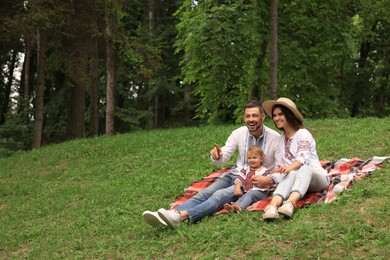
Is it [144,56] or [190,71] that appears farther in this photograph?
[190,71]

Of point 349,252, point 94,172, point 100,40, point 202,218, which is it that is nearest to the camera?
point 349,252

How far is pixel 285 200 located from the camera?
5.95 metres

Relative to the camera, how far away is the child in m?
6.40

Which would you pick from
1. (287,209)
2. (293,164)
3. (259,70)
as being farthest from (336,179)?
(259,70)

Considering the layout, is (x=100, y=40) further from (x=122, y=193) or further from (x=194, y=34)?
(x=122, y=193)

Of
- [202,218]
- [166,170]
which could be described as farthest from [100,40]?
[202,218]

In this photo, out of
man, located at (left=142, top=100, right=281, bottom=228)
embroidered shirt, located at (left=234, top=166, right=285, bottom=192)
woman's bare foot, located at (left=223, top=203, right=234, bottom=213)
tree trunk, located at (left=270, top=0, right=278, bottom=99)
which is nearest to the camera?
man, located at (left=142, top=100, right=281, bottom=228)

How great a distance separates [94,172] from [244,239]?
23.5 ft

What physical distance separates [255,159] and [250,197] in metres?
Result: 0.56

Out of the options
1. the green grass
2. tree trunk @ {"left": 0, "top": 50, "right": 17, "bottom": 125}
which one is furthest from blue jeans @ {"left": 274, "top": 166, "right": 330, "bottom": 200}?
tree trunk @ {"left": 0, "top": 50, "right": 17, "bottom": 125}

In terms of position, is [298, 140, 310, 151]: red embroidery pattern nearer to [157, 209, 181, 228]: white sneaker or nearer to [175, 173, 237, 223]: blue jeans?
[175, 173, 237, 223]: blue jeans

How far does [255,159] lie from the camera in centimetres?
667

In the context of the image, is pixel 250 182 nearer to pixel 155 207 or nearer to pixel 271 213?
pixel 271 213

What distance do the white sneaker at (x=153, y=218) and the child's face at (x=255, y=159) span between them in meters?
1.56
